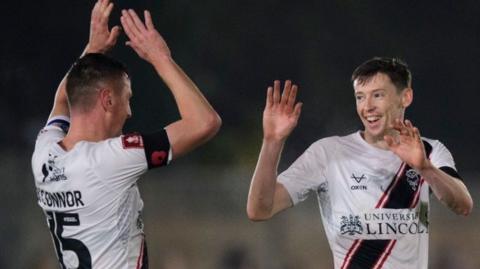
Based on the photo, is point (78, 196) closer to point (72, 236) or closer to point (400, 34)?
point (72, 236)

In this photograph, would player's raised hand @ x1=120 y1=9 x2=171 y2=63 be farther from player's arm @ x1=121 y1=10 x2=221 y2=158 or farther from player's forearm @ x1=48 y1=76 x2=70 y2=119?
player's forearm @ x1=48 y1=76 x2=70 y2=119

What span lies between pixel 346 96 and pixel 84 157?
380cm

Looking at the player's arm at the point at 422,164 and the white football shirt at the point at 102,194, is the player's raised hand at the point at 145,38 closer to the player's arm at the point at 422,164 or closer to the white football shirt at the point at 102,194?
the white football shirt at the point at 102,194

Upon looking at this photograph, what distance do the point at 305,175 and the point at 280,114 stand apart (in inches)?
17.7

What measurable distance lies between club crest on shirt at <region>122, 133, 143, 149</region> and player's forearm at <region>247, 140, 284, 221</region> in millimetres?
552

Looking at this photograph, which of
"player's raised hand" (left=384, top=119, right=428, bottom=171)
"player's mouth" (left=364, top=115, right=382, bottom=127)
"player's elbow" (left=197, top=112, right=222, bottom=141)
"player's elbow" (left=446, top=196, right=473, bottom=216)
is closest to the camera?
"player's elbow" (left=197, top=112, right=222, bottom=141)

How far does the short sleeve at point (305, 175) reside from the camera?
369 cm

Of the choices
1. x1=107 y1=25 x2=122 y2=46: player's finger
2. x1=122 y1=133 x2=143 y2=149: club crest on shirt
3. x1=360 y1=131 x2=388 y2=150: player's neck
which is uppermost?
x1=107 y1=25 x2=122 y2=46: player's finger

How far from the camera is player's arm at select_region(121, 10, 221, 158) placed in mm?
2966

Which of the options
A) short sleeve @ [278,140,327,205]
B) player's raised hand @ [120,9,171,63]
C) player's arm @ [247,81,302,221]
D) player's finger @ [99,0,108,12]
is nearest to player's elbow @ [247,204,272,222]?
player's arm @ [247,81,302,221]

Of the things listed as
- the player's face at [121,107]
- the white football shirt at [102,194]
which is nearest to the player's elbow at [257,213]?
the white football shirt at [102,194]

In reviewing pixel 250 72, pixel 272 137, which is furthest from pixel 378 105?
pixel 250 72

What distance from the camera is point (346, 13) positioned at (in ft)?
21.7

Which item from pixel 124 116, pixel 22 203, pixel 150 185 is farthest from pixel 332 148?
pixel 22 203
